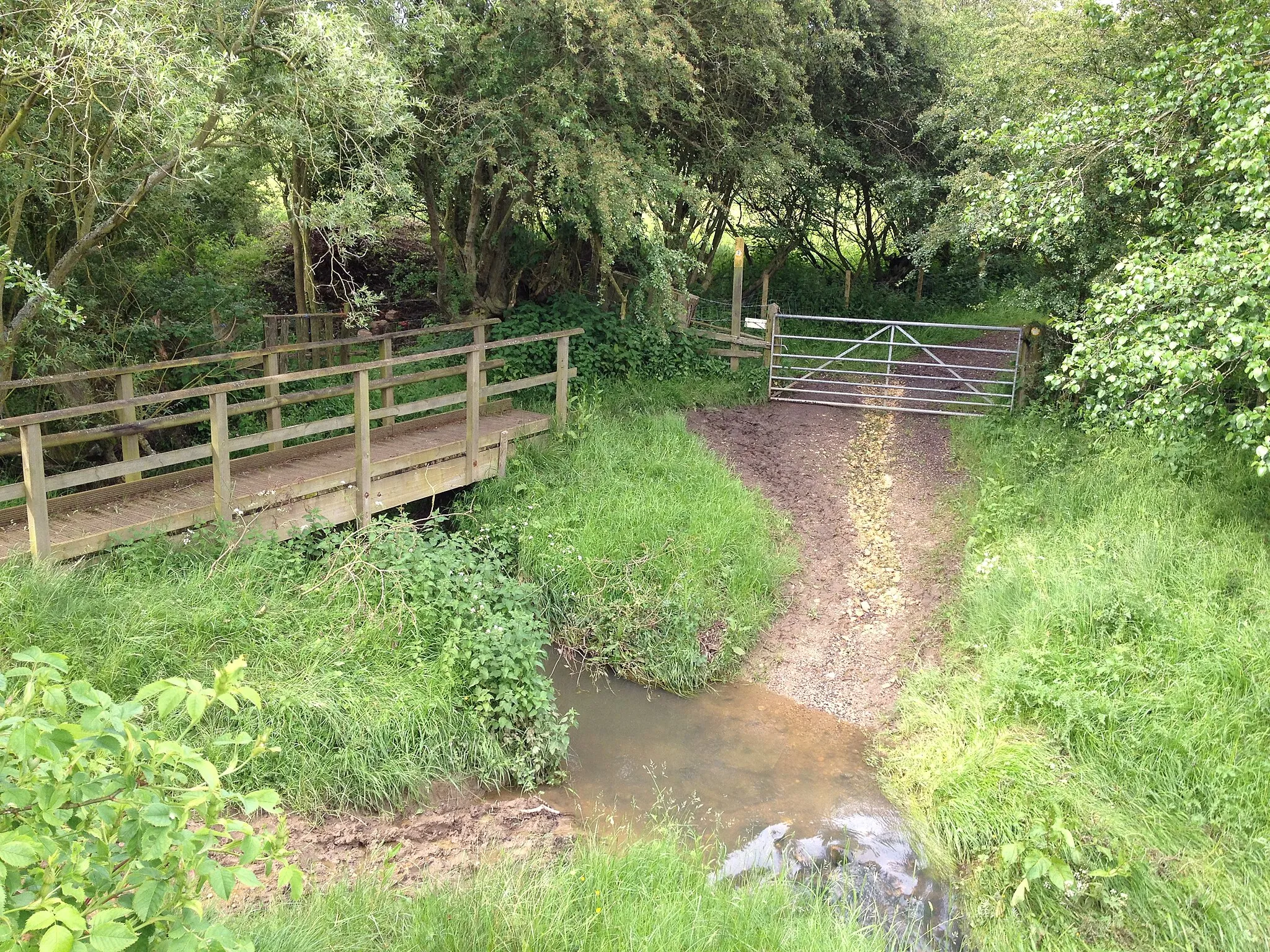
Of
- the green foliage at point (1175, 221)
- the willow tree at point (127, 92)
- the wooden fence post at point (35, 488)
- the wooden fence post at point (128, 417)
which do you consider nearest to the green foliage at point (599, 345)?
the willow tree at point (127, 92)

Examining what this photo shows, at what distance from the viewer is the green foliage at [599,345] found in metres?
12.4

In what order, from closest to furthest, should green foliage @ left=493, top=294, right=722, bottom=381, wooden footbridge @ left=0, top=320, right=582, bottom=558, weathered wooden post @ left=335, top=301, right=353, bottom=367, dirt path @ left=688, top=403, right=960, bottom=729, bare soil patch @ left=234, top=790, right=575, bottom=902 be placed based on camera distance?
bare soil patch @ left=234, top=790, right=575, bottom=902 → wooden footbridge @ left=0, top=320, right=582, bottom=558 → dirt path @ left=688, top=403, right=960, bottom=729 → green foliage @ left=493, top=294, right=722, bottom=381 → weathered wooden post @ left=335, top=301, right=353, bottom=367

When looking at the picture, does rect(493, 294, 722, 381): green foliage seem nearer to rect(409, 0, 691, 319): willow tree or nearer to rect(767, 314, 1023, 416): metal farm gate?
rect(767, 314, 1023, 416): metal farm gate

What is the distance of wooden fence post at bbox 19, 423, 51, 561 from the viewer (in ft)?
20.0

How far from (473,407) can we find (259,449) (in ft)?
10.1

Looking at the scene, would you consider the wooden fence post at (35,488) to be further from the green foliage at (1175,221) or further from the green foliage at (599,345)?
the green foliage at (1175,221)

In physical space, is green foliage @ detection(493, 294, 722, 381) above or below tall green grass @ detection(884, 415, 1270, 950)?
above

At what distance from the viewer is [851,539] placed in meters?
10.3

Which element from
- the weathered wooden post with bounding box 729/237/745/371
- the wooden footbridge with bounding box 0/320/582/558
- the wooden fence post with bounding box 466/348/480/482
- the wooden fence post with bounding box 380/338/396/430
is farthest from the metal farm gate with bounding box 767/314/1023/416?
the wooden fence post with bounding box 380/338/396/430

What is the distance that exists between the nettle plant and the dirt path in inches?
250

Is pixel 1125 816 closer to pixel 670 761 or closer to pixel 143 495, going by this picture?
pixel 670 761

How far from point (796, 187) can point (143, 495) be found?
12694 millimetres

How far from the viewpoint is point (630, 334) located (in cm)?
1330

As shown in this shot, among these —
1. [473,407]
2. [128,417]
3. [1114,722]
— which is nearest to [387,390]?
[473,407]
